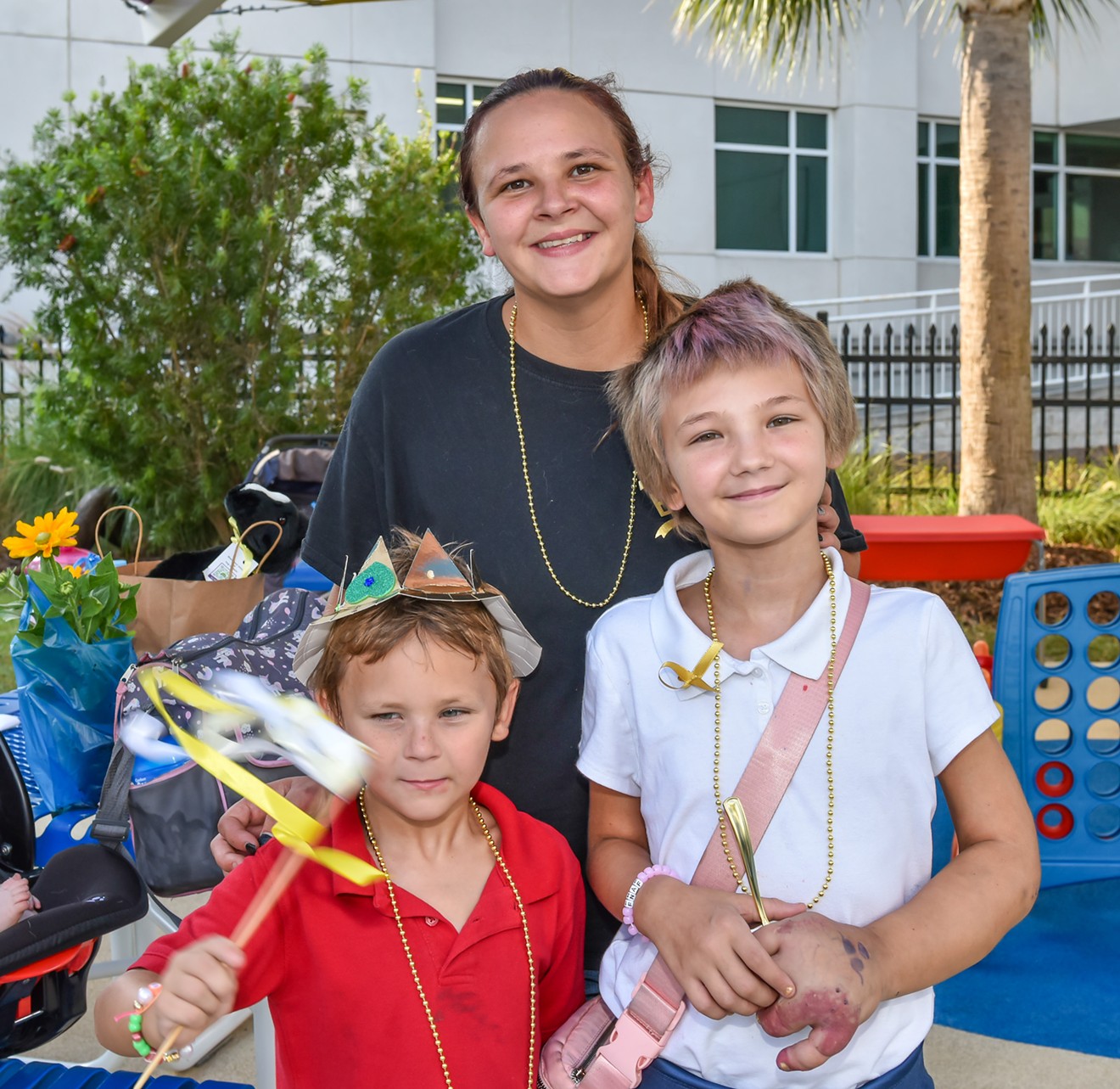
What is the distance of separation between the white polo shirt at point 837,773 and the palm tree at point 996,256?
6200mm

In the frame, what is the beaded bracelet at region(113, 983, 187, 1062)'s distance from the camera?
4.71ft

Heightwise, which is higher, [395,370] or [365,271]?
[365,271]

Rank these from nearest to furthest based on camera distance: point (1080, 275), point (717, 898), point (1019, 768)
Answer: point (717, 898), point (1019, 768), point (1080, 275)

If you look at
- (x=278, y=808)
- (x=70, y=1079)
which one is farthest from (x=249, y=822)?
(x=278, y=808)

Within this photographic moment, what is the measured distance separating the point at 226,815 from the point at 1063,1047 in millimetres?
2432

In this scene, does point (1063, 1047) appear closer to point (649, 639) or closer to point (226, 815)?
point (649, 639)

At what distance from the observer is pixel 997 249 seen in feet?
24.3

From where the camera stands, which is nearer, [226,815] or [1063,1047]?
[226,815]

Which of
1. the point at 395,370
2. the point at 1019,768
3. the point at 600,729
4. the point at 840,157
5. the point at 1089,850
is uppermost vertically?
the point at 840,157

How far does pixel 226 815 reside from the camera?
1925mm

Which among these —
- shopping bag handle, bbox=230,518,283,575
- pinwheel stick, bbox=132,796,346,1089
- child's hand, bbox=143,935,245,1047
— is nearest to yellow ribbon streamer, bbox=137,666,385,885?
pinwheel stick, bbox=132,796,346,1089

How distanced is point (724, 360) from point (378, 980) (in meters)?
1.00

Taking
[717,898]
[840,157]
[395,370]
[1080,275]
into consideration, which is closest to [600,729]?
[717,898]

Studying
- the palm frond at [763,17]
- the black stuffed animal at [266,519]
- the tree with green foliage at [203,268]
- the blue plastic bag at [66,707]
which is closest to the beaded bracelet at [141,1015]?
the blue plastic bag at [66,707]
